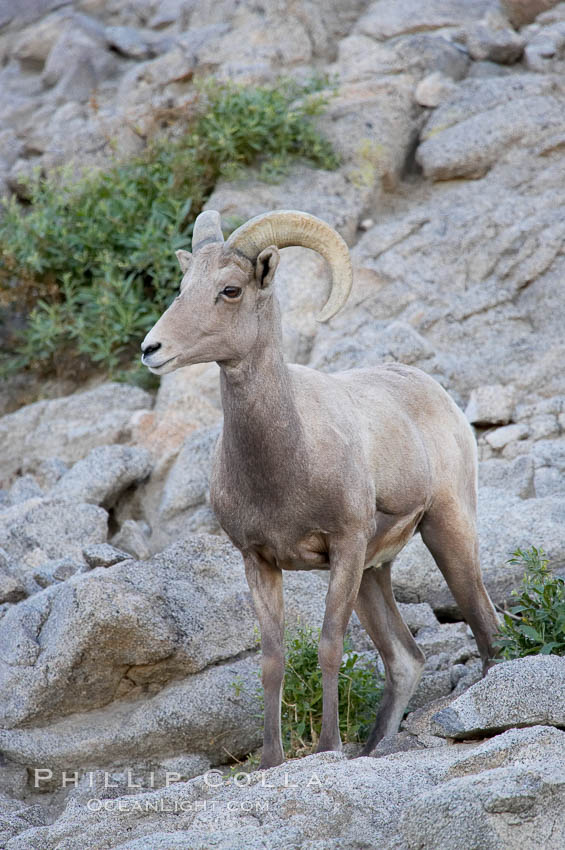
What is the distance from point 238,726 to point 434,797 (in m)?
2.74

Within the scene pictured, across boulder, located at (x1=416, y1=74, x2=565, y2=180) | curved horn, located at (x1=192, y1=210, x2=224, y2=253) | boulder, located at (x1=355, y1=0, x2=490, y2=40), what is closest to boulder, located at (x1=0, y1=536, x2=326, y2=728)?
curved horn, located at (x1=192, y1=210, x2=224, y2=253)

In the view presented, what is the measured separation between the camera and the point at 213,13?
15805 mm

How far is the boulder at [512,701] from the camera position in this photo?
466 cm

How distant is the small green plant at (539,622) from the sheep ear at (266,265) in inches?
78.0

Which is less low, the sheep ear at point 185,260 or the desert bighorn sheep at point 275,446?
the sheep ear at point 185,260

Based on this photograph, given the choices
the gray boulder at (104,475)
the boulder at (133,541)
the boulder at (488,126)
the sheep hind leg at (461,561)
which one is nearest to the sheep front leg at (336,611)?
the sheep hind leg at (461,561)

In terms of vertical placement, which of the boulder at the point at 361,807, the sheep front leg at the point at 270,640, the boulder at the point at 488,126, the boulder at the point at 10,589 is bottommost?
the boulder at the point at 488,126

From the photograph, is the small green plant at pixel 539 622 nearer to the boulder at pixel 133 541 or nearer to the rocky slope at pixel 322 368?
the rocky slope at pixel 322 368

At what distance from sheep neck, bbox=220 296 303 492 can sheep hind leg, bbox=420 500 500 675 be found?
140 centimetres

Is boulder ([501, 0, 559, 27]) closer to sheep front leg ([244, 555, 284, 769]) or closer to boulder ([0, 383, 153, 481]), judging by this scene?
boulder ([0, 383, 153, 481])

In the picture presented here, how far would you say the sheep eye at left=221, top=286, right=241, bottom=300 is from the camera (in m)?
5.19

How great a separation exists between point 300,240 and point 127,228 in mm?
6858

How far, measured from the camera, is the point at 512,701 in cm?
472

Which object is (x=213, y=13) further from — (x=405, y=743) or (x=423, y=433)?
(x=405, y=743)
